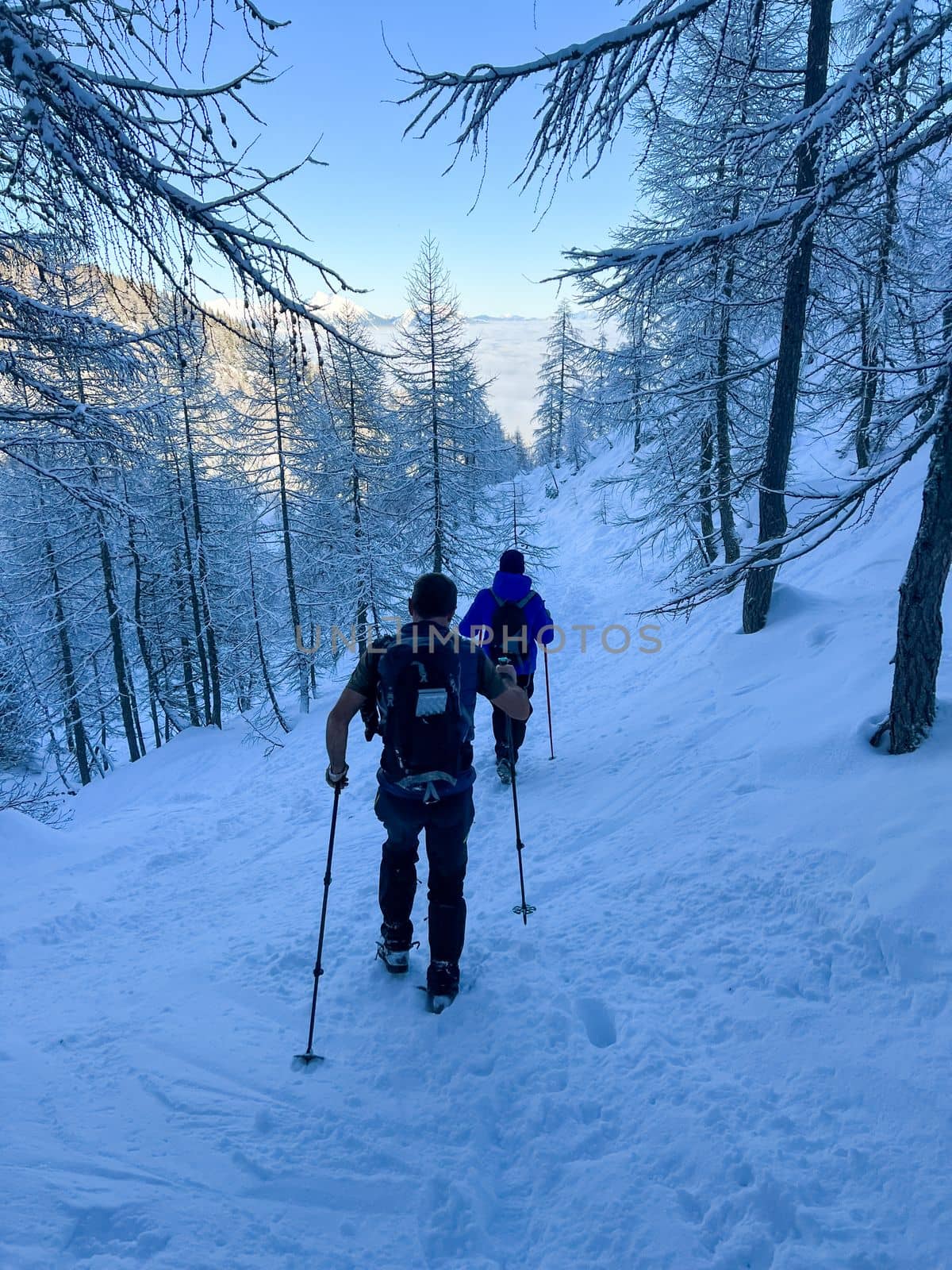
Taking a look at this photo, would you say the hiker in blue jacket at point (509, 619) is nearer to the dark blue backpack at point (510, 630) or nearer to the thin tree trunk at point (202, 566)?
the dark blue backpack at point (510, 630)

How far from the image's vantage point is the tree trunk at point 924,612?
4605 millimetres

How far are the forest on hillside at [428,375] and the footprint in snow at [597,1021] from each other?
268 centimetres

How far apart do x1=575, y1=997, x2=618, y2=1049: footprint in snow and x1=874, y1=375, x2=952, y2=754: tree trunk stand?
3304mm

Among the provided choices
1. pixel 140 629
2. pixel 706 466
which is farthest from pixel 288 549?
pixel 706 466

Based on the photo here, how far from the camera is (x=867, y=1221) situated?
2268mm

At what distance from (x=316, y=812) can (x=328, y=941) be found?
389 cm

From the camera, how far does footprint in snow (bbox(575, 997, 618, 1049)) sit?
331 centimetres

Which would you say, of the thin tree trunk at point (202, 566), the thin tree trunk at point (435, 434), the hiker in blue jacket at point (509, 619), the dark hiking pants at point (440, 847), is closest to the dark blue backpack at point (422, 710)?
the dark hiking pants at point (440, 847)

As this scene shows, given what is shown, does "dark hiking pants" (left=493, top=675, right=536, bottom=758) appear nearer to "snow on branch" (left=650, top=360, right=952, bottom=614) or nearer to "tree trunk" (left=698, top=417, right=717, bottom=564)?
"snow on branch" (left=650, top=360, right=952, bottom=614)

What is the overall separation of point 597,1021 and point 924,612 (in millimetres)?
3914

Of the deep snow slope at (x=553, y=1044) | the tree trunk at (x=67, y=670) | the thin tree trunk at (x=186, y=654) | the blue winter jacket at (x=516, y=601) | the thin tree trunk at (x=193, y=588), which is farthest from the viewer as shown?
the thin tree trunk at (x=186, y=654)

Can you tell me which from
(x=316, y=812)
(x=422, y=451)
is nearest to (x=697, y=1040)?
(x=316, y=812)

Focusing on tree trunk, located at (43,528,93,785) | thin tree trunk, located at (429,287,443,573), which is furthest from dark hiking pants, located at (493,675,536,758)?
tree trunk, located at (43,528,93,785)

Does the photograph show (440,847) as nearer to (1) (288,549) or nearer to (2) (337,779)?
(2) (337,779)
